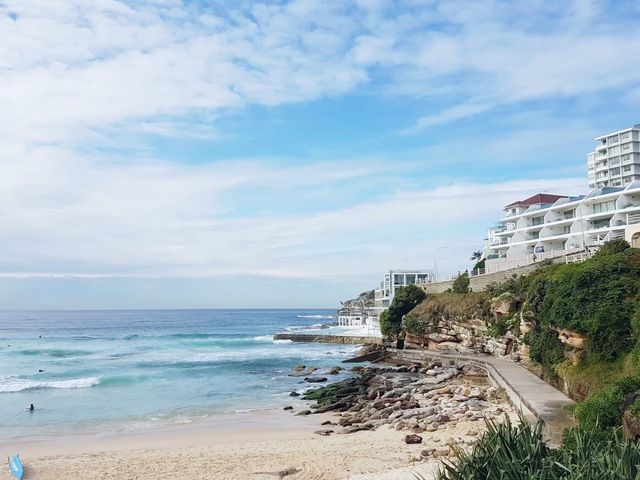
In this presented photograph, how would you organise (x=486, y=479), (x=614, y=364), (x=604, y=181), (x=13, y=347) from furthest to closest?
(x=604, y=181), (x=13, y=347), (x=614, y=364), (x=486, y=479)

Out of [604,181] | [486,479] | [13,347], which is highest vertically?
[604,181]

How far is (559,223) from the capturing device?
160ft

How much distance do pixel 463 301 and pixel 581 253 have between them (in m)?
9.23

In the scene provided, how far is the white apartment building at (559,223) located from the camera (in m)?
41.6

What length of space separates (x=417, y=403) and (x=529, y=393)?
5.48 meters

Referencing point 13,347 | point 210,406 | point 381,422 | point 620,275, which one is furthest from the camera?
point 13,347

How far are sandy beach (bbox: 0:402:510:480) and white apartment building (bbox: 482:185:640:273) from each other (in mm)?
21260

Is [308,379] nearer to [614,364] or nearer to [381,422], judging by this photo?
[381,422]

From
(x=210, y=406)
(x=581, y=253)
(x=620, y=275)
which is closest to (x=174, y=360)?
(x=210, y=406)

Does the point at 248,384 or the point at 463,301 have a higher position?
the point at 463,301

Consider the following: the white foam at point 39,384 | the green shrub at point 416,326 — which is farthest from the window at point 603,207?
the white foam at point 39,384

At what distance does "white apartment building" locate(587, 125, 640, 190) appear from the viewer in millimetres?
75750

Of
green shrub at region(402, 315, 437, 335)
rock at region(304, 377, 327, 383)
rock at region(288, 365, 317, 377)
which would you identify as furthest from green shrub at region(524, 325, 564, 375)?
green shrub at region(402, 315, 437, 335)

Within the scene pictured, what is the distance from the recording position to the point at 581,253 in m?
28.0
